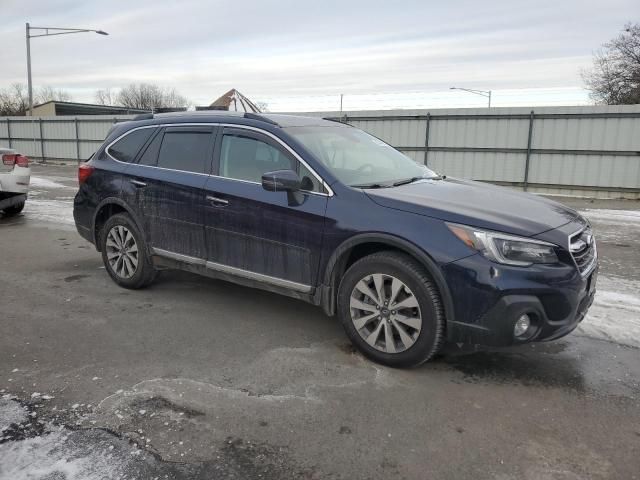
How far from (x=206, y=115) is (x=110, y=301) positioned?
2.01 meters

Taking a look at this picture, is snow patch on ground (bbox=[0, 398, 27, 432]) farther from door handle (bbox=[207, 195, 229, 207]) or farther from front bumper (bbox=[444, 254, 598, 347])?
front bumper (bbox=[444, 254, 598, 347])

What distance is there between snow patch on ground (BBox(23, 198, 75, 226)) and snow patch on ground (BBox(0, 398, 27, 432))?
6.82 m

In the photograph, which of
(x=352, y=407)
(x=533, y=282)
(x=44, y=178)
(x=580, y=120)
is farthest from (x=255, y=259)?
(x=44, y=178)

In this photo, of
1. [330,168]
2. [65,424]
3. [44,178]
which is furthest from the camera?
[44,178]

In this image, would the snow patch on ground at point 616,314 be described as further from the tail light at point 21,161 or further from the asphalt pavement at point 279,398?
the tail light at point 21,161

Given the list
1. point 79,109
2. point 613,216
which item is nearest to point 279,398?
point 613,216

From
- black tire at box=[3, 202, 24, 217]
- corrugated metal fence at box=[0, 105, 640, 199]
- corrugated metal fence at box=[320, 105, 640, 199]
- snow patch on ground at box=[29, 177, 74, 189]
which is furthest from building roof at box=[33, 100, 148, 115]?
black tire at box=[3, 202, 24, 217]

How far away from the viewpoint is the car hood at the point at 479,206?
3482 mm

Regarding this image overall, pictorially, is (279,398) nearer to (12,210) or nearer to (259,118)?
(259,118)

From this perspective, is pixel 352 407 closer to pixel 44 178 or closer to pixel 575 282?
pixel 575 282

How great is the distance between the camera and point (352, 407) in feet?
10.8

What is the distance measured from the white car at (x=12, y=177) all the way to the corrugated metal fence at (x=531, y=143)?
35.8ft

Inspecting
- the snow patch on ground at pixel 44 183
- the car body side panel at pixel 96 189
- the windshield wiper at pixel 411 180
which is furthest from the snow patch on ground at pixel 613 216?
the snow patch on ground at pixel 44 183

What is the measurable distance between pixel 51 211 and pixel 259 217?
27.1 feet
